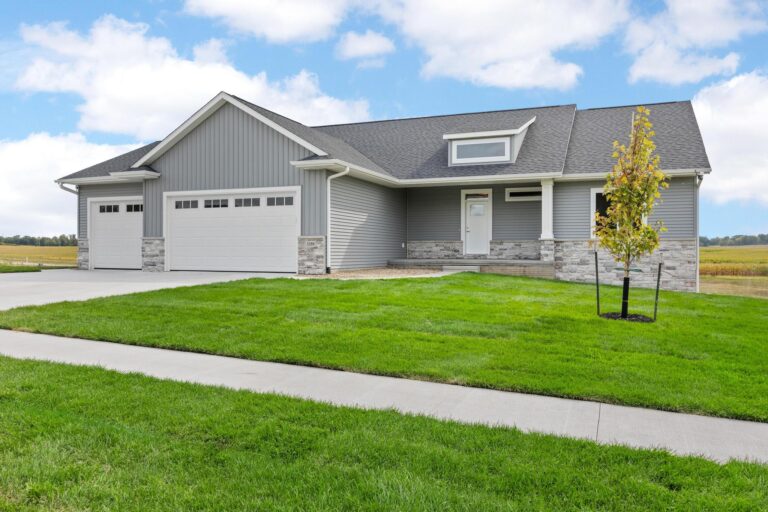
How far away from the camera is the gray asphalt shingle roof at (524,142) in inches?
649

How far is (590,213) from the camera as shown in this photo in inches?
655

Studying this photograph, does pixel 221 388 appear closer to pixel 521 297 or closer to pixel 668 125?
pixel 521 297

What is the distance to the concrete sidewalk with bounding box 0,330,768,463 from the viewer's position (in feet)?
11.7

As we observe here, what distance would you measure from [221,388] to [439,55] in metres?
14.2

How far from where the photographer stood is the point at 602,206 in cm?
1722

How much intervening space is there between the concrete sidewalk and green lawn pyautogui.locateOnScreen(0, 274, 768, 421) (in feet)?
0.77

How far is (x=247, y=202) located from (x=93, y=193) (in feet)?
22.8

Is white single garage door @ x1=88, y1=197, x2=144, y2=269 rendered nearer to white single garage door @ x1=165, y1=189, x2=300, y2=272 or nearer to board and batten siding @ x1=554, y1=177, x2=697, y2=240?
white single garage door @ x1=165, y1=189, x2=300, y2=272

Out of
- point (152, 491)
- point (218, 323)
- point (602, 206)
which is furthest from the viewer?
point (602, 206)

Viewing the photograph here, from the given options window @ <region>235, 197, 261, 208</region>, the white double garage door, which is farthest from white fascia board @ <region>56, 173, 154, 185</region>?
window @ <region>235, 197, 261, 208</region>

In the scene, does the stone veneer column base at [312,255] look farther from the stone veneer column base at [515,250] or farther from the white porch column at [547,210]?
the white porch column at [547,210]

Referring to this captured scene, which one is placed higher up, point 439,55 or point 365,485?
point 439,55

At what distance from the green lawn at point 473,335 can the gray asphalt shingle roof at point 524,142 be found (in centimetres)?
642

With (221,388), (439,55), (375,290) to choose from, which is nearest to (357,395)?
(221,388)
